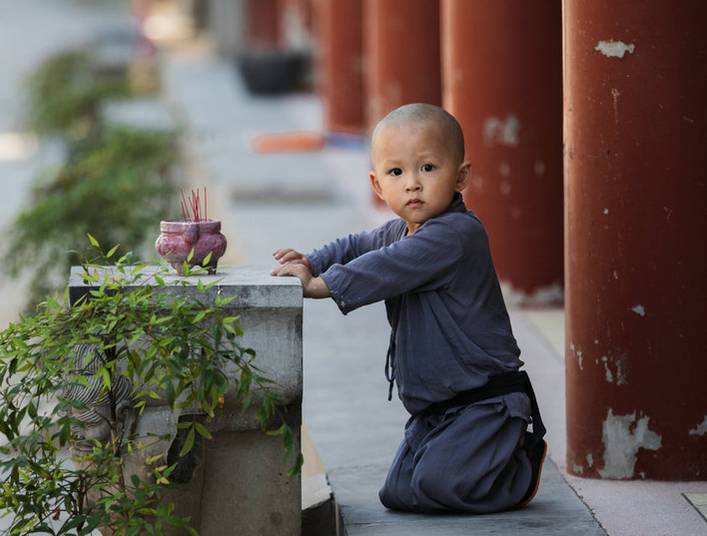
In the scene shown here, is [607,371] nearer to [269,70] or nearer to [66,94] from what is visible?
[269,70]

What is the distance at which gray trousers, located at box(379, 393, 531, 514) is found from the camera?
12.7 feet

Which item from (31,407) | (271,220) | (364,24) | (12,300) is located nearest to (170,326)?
(31,407)

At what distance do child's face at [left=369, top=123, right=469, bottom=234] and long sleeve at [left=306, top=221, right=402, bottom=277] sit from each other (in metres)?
0.20

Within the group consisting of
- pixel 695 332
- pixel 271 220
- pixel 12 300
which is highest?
pixel 695 332

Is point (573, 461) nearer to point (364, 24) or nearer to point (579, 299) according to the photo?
point (579, 299)

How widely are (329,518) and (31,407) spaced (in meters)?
1.08

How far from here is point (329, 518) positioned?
14.3ft

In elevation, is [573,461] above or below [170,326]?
below

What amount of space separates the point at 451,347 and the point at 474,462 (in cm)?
29

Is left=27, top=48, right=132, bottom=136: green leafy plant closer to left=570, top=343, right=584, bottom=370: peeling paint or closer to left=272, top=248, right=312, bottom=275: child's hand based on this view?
left=570, top=343, right=584, bottom=370: peeling paint

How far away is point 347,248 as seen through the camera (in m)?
4.10

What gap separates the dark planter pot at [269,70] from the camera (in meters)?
17.5

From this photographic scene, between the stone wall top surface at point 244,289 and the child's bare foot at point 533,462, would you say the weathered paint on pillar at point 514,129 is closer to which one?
the child's bare foot at point 533,462

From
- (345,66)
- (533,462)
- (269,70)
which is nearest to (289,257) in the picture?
(533,462)
